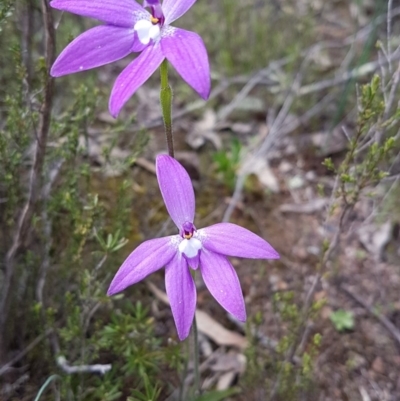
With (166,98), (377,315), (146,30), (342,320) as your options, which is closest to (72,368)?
(166,98)

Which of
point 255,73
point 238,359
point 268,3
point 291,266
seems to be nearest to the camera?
point 238,359

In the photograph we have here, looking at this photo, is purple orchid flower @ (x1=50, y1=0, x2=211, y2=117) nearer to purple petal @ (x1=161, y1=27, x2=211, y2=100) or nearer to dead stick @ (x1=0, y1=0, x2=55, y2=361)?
purple petal @ (x1=161, y1=27, x2=211, y2=100)

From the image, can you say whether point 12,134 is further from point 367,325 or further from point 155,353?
point 367,325

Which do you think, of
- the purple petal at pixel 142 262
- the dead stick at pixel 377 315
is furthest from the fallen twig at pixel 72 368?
the dead stick at pixel 377 315

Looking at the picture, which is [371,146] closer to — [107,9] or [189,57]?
[189,57]

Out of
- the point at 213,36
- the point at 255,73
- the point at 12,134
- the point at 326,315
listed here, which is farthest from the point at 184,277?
the point at 213,36

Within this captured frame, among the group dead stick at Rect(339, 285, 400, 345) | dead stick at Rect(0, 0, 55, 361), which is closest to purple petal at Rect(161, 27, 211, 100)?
dead stick at Rect(0, 0, 55, 361)

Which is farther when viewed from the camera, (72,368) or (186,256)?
(72,368)
